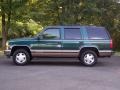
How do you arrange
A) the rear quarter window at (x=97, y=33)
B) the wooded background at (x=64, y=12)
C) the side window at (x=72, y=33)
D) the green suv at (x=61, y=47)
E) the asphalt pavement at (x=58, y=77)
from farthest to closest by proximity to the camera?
the wooded background at (x=64, y=12)
the side window at (x=72, y=33)
the rear quarter window at (x=97, y=33)
the green suv at (x=61, y=47)
the asphalt pavement at (x=58, y=77)

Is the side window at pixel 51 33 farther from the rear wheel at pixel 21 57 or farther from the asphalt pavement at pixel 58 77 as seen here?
the asphalt pavement at pixel 58 77

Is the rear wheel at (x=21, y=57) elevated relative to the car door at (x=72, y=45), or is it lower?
lower

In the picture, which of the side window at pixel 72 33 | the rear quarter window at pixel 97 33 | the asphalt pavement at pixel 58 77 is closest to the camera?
the asphalt pavement at pixel 58 77

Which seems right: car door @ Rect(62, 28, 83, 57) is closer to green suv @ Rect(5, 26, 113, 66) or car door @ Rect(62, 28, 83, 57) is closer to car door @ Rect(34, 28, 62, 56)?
green suv @ Rect(5, 26, 113, 66)

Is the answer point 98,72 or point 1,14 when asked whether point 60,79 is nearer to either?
point 98,72

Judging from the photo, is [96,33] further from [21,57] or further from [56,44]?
[21,57]

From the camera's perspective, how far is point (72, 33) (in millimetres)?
15859

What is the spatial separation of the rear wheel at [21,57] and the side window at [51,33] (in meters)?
1.15

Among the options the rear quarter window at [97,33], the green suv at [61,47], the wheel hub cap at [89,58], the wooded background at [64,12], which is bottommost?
the wheel hub cap at [89,58]

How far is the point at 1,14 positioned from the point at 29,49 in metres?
9.63

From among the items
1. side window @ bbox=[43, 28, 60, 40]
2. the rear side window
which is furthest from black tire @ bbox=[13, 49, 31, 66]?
the rear side window

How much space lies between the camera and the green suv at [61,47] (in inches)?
612

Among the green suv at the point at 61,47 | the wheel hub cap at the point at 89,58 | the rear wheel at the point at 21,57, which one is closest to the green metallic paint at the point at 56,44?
the green suv at the point at 61,47

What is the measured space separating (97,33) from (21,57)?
3601mm
